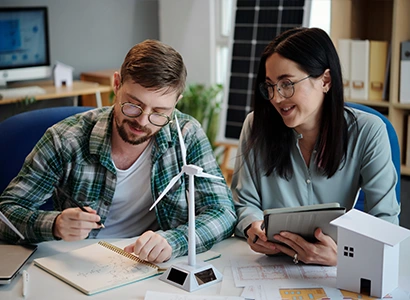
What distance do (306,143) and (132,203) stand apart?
596mm

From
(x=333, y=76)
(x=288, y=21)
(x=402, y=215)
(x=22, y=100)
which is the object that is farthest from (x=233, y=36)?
(x=333, y=76)

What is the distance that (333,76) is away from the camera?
74.7 inches

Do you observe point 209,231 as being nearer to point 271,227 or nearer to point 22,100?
point 271,227

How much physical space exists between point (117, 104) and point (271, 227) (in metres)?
0.61

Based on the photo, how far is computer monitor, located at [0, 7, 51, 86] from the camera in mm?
4184

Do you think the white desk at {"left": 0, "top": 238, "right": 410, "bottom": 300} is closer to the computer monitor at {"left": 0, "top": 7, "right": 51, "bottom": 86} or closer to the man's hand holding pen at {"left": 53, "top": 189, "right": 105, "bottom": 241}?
the man's hand holding pen at {"left": 53, "top": 189, "right": 105, "bottom": 241}

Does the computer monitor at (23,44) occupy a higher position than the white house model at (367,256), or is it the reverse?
the computer monitor at (23,44)

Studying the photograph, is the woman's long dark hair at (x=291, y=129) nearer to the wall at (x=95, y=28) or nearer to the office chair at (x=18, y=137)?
the office chair at (x=18, y=137)

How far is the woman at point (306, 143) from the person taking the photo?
1854mm

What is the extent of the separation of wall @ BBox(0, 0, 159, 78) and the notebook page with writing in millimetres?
3166

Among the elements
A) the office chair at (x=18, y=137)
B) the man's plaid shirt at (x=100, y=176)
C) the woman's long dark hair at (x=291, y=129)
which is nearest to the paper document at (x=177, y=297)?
the man's plaid shirt at (x=100, y=176)

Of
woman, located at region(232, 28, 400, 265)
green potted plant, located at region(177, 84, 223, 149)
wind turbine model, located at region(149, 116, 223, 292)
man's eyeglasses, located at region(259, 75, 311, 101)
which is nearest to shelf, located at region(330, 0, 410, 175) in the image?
green potted plant, located at region(177, 84, 223, 149)

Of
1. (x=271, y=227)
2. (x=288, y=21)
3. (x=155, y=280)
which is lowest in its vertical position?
(x=155, y=280)

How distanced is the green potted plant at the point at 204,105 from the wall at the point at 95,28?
2.56 ft
